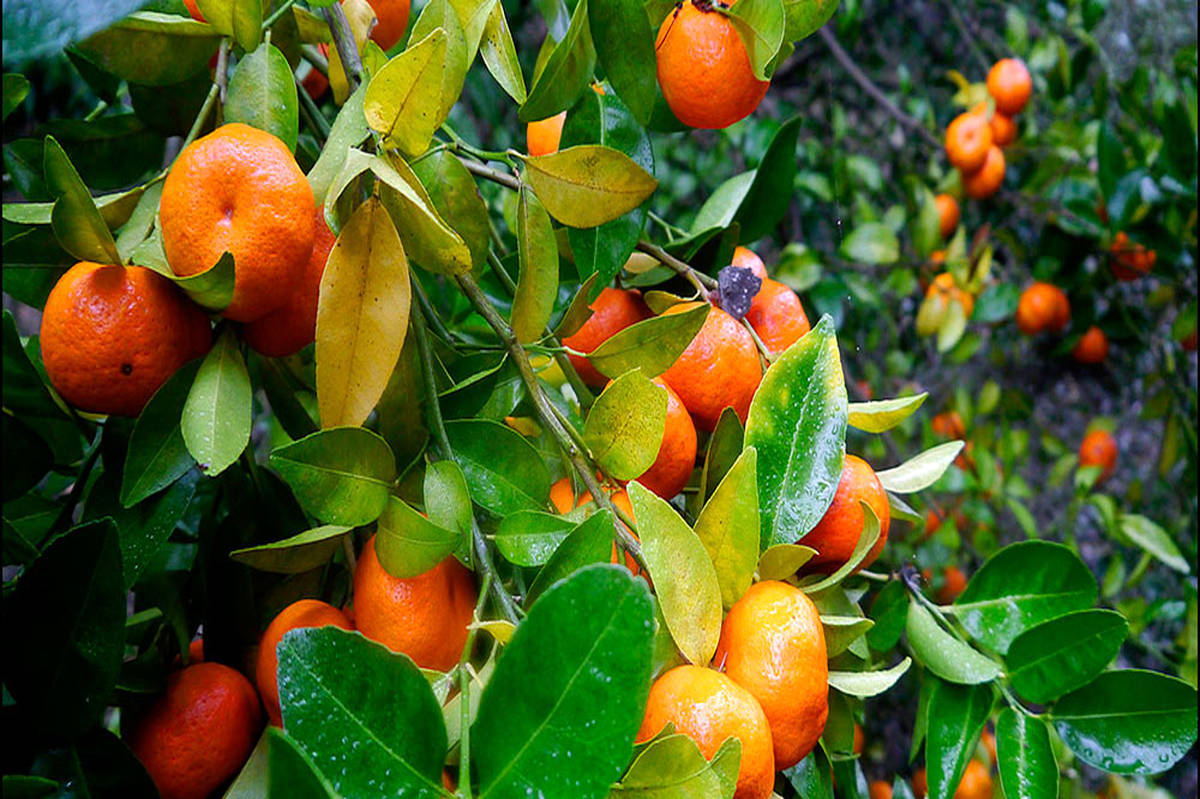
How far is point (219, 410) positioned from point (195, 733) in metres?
0.14

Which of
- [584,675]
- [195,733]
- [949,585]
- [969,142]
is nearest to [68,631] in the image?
[195,733]

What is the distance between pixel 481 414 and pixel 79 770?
21 centimetres

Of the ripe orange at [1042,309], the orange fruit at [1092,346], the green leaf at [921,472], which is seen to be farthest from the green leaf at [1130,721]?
the orange fruit at [1092,346]

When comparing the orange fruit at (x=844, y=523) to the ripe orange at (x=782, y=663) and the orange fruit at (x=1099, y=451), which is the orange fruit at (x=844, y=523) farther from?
the orange fruit at (x=1099, y=451)

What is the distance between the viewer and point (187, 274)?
36cm

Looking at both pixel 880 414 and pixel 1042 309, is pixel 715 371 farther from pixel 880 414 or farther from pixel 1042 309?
pixel 1042 309

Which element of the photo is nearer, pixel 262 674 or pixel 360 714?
pixel 360 714

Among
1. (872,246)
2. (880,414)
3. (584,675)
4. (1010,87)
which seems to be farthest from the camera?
(1010,87)

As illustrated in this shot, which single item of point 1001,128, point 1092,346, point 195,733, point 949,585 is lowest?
point 949,585

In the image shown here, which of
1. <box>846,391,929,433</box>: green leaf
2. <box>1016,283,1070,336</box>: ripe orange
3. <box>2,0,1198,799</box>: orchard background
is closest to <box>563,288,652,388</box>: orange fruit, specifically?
<box>2,0,1198,799</box>: orchard background

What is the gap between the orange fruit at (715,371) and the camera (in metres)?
0.44

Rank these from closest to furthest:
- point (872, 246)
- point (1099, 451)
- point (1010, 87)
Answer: point (872, 246), point (1010, 87), point (1099, 451)

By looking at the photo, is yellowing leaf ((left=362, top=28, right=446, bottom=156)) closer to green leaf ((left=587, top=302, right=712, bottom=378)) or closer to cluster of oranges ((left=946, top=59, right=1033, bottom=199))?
green leaf ((left=587, top=302, right=712, bottom=378))

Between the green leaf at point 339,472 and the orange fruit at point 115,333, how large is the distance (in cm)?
8
